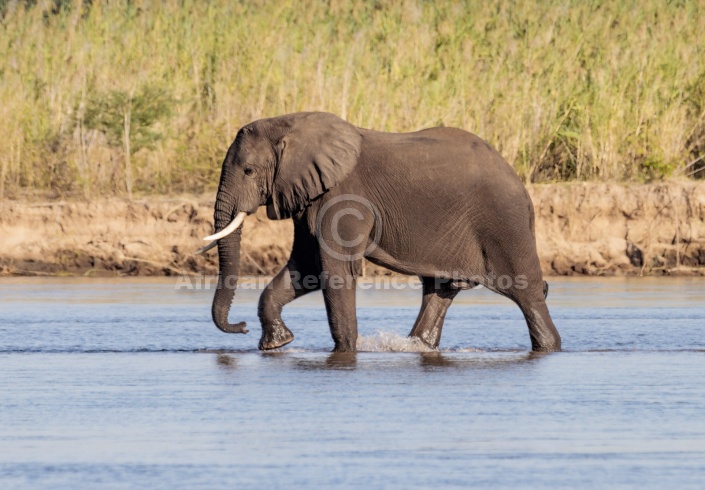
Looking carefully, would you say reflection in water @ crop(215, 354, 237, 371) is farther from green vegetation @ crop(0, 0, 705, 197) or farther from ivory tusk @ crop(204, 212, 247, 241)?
green vegetation @ crop(0, 0, 705, 197)

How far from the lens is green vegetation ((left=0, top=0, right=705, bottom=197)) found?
2134 centimetres

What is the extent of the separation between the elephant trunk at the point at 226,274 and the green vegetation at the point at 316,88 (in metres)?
8.23

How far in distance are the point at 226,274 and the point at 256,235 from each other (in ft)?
24.8

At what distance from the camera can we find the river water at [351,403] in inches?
295

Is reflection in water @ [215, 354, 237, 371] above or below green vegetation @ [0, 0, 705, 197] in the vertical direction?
below

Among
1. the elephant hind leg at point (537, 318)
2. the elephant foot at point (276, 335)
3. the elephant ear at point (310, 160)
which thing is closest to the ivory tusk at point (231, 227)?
the elephant ear at point (310, 160)

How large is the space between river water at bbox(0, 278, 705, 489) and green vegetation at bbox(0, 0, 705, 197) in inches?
226

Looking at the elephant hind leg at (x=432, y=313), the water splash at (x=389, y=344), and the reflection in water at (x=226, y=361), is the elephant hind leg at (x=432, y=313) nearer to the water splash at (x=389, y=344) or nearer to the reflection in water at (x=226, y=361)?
the water splash at (x=389, y=344)

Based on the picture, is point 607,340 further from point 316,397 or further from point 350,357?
point 316,397

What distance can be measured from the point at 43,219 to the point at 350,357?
30.3 feet

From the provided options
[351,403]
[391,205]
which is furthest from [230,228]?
[351,403]

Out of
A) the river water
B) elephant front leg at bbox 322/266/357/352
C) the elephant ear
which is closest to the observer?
the river water

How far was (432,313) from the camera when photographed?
13094 mm
